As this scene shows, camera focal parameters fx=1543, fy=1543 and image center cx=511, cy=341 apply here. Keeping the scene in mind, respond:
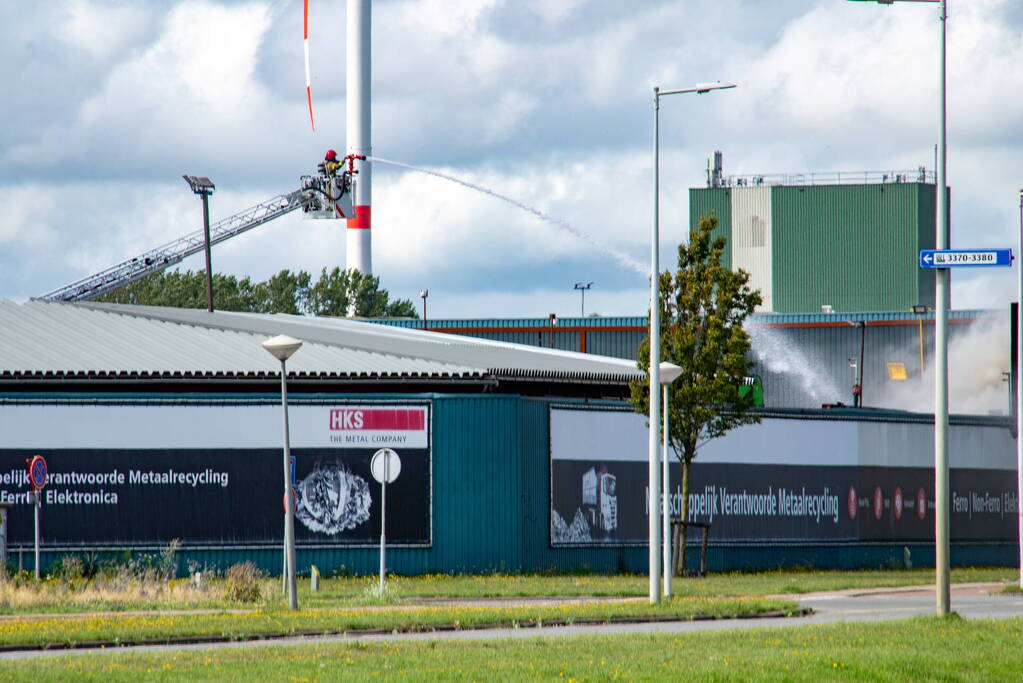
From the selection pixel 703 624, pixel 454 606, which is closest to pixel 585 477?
pixel 454 606

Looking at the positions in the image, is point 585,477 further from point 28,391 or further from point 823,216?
point 823,216

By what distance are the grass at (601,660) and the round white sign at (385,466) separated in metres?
11.1

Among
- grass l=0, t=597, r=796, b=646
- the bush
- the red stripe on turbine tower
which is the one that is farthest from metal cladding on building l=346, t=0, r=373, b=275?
grass l=0, t=597, r=796, b=646

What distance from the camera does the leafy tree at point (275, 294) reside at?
10556cm

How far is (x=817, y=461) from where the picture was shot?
41.1 m

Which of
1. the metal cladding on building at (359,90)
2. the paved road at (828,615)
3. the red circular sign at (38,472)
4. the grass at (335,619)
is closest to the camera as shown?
the paved road at (828,615)

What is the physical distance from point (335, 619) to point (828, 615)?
8.26 meters

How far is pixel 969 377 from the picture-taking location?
68.5 meters

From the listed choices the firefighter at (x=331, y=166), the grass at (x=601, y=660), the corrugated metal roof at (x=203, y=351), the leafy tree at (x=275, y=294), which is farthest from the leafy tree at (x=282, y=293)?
the grass at (x=601, y=660)

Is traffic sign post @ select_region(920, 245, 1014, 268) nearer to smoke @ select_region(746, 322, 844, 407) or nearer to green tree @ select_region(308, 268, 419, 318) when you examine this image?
smoke @ select_region(746, 322, 844, 407)

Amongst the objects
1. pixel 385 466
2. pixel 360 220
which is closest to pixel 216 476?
pixel 385 466

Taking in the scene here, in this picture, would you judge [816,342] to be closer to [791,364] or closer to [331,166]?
[791,364]

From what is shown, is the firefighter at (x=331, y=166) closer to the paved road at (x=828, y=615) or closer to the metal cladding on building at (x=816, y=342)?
the metal cladding on building at (x=816, y=342)

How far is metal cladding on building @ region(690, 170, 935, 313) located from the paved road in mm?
57188
